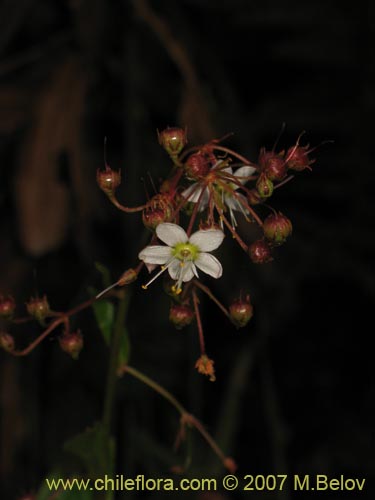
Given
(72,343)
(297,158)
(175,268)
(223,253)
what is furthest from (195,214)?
(223,253)

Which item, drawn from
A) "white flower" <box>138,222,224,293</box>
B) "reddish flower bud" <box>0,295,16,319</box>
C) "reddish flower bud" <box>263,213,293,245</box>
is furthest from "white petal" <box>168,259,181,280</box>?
"reddish flower bud" <box>0,295,16,319</box>

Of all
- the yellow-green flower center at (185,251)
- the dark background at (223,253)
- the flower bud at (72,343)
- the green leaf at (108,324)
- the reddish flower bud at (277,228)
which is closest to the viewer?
the reddish flower bud at (277,228)

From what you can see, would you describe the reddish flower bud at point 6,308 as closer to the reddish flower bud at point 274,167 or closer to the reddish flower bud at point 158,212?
the reddish flower bud at point 158,212

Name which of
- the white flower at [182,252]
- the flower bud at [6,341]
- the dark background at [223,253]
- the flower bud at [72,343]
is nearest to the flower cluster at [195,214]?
the white flower at [182,252]

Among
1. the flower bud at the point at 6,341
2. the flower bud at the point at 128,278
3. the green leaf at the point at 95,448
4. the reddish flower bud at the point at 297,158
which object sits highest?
the reddish flower bud at the point at 297,158

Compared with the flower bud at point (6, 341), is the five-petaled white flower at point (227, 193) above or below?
above

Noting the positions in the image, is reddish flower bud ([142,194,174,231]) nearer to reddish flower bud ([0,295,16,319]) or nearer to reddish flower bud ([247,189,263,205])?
reddish flower bud ([247,189,263,205])
